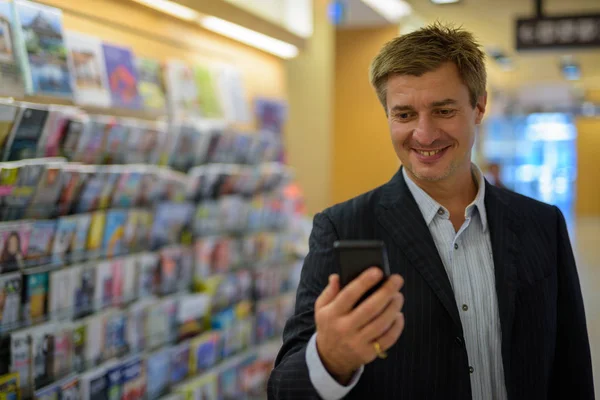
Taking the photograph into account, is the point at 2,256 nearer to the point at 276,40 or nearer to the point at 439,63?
the point at 439,63

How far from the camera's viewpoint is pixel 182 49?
3.78 meters

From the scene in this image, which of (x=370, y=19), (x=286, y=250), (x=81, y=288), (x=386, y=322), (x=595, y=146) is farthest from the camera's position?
(x=370, y=19)

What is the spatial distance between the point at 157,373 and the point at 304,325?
202cm

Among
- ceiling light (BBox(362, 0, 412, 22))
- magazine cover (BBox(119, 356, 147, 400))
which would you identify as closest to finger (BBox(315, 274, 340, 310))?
magazine cover (BBox(119, 356, 147, 400))

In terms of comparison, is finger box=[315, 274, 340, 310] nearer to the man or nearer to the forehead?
the man

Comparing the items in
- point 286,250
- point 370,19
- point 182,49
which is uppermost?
point 370,19

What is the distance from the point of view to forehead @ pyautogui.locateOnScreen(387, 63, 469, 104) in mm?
1472

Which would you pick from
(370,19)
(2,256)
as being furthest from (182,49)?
(370,19)

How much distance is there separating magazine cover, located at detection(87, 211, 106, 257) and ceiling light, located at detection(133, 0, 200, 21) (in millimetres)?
1046

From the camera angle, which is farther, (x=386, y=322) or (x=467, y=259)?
(x=467, y=259)

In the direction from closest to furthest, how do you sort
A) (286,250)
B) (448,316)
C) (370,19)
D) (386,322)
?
1. (386,322)
2. (448,316)
3. (286,250)
4. (370,19)

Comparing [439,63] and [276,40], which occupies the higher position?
[276,40]

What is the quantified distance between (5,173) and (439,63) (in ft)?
4.97

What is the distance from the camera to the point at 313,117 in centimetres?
582
